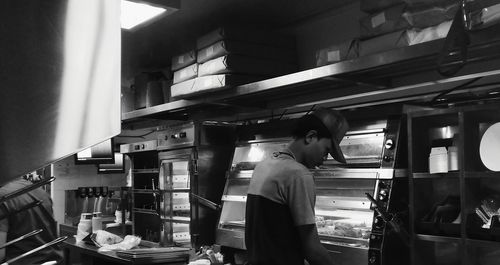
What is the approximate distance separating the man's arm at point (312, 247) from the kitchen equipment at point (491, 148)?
103 centimetres

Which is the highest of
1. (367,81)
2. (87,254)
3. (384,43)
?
(384,43)

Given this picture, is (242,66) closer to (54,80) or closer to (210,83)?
(210,83)

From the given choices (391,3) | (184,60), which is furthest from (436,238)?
(184,60)

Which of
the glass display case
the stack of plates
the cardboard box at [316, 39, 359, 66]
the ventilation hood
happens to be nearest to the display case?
the stack of plates

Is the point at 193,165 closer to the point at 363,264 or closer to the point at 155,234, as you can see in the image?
the point at 155,234

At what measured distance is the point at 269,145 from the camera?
4.08m

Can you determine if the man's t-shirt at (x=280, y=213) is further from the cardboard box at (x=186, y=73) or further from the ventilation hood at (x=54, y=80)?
the cardboard box at (x=186, y=73)

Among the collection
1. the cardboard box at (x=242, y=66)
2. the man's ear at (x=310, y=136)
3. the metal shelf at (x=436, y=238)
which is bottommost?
the metal shelf at (x=436, y=238)

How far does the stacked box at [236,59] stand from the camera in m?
3.92

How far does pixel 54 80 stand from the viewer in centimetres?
60

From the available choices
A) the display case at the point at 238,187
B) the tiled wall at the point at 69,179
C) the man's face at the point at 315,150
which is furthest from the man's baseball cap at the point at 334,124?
the tiled wall at the point at 69,179

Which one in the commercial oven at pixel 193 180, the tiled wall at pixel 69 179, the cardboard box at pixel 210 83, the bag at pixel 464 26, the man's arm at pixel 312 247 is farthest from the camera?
the tiled wall at pixel 69 179

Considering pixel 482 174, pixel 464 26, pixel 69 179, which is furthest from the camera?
pixel 69 179

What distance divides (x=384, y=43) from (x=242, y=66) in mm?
1329
